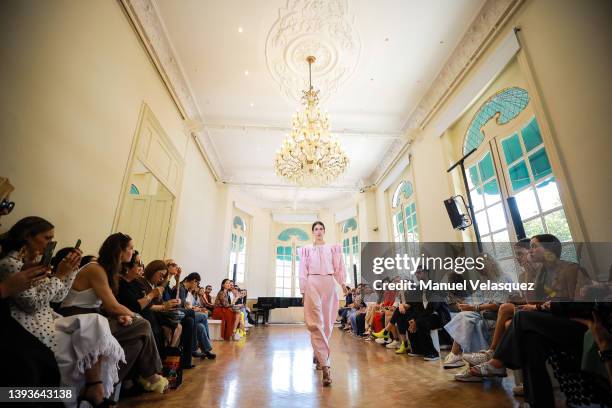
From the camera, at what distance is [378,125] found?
673 centimetres

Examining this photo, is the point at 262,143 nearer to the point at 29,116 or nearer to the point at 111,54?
the point at 111,54

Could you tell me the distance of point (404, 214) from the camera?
7352 mm

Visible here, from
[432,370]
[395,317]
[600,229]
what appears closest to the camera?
[600,229]

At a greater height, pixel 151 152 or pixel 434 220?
pixel 151 152

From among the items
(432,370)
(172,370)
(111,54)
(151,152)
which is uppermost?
(111,54)

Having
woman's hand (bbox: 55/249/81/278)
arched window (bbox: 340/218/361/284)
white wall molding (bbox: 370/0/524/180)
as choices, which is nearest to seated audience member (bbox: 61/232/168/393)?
woman's hand (bbox: 55/249/81/278)

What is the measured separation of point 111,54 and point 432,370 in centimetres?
496

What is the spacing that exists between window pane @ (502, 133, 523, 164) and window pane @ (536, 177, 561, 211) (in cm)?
58

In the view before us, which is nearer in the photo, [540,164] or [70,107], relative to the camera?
[70,107]

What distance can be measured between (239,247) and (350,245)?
4197 millimetres

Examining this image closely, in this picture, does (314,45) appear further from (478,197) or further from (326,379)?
(326,379)

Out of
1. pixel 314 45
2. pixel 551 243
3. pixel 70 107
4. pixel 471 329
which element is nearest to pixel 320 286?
pixel 471 329

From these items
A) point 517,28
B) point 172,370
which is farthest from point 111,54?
point 517,28

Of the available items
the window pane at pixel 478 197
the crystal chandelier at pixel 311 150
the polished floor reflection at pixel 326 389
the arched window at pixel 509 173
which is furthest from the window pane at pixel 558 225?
the crystal chandelier at pixel 311 150
